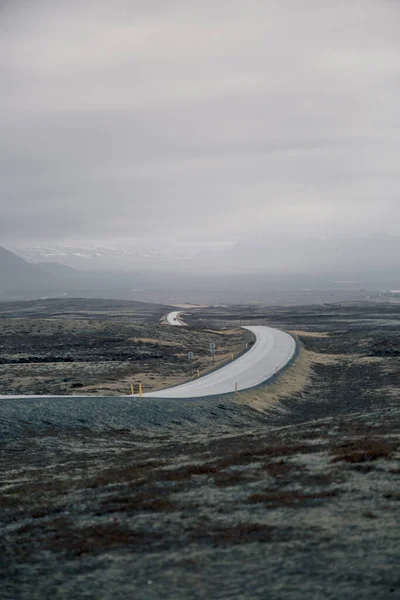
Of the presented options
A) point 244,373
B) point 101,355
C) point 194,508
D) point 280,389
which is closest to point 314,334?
point 101,355

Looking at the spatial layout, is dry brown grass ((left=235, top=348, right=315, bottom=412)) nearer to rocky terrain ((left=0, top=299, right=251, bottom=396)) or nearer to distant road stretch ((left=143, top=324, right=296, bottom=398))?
distant road stretch ((left=143, top=324, right=296, bottom=398))

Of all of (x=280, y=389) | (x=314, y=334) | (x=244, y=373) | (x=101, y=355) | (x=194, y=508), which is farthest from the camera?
(x=314, y=334)

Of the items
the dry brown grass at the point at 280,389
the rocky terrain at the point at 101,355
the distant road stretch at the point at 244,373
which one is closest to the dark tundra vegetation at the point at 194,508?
the dry brown grass at the point at 280,389

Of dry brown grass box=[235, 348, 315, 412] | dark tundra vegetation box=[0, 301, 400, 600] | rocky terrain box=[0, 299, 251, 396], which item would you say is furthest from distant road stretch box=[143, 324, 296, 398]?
dark tundra vegetation box=[0, 301, 400, 600]

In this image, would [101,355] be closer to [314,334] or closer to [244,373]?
[244,373]

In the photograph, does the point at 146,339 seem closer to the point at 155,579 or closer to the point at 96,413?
the point at 96,413
